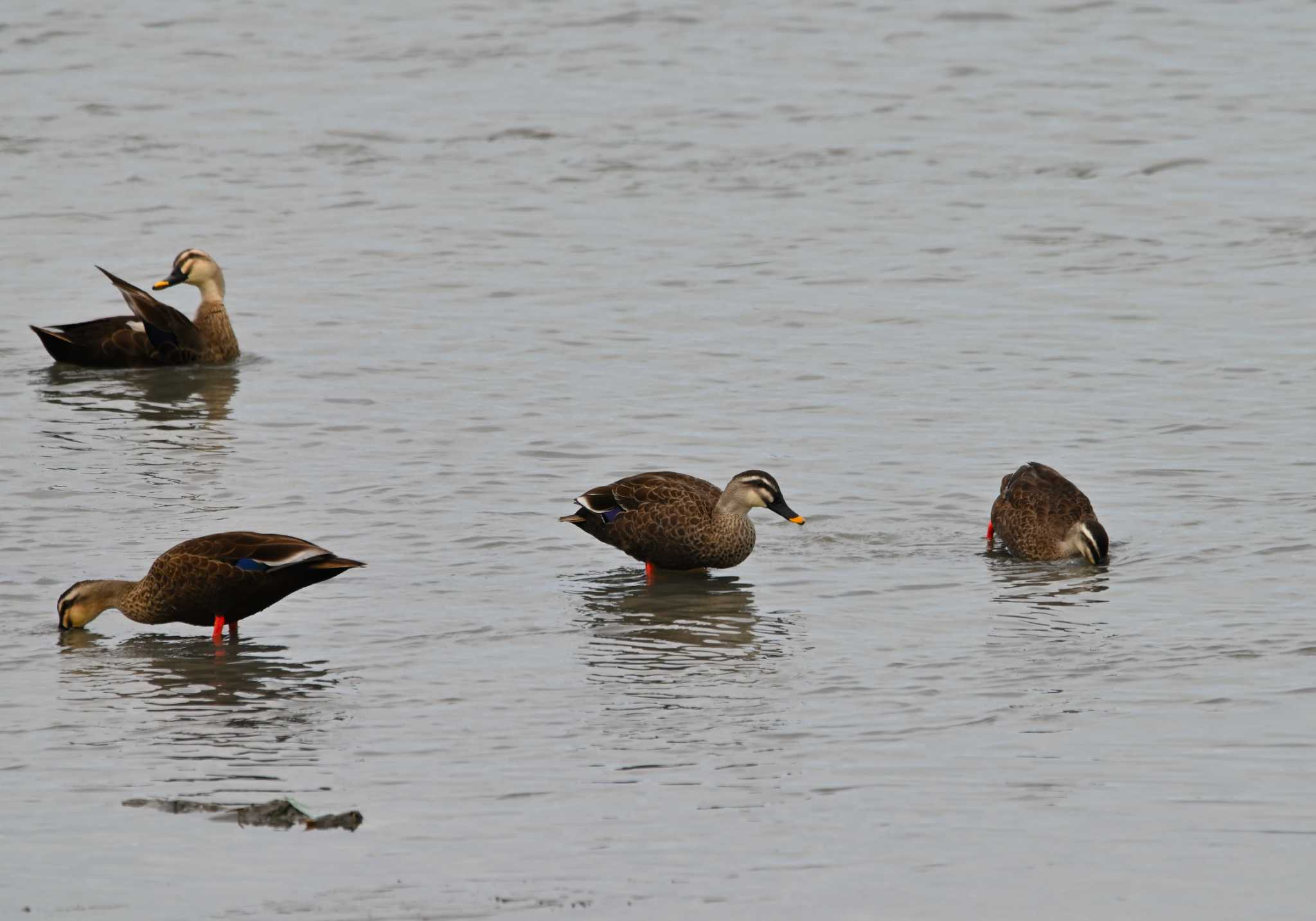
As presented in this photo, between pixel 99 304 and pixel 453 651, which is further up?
pixel 99 304

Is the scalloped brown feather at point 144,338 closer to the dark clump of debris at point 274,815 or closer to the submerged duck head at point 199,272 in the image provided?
the submerged duck head at point 199,272

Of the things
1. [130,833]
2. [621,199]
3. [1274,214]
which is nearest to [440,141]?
[621,199]

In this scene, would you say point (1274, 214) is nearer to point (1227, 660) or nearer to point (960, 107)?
point (960, 107)

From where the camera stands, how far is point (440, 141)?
97.1 feet

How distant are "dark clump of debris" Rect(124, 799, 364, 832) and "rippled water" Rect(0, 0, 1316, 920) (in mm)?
96

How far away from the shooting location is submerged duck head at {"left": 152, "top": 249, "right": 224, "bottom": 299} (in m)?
20.6

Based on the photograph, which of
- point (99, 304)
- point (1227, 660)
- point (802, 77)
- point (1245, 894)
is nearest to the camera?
point (1245, 894)

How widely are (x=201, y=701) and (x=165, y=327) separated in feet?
33.4

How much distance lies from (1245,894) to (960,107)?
24592 mm

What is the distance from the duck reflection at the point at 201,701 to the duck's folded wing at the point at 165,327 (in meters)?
8.38

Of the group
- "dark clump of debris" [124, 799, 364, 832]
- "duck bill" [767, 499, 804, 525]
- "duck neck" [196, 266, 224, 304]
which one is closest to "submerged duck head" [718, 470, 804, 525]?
"duck bill" [767, 499, 804, 525]

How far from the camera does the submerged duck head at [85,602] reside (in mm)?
11273

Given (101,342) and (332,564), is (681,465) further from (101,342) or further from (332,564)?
(101,342)

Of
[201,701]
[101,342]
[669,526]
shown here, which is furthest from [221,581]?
[101,342]
